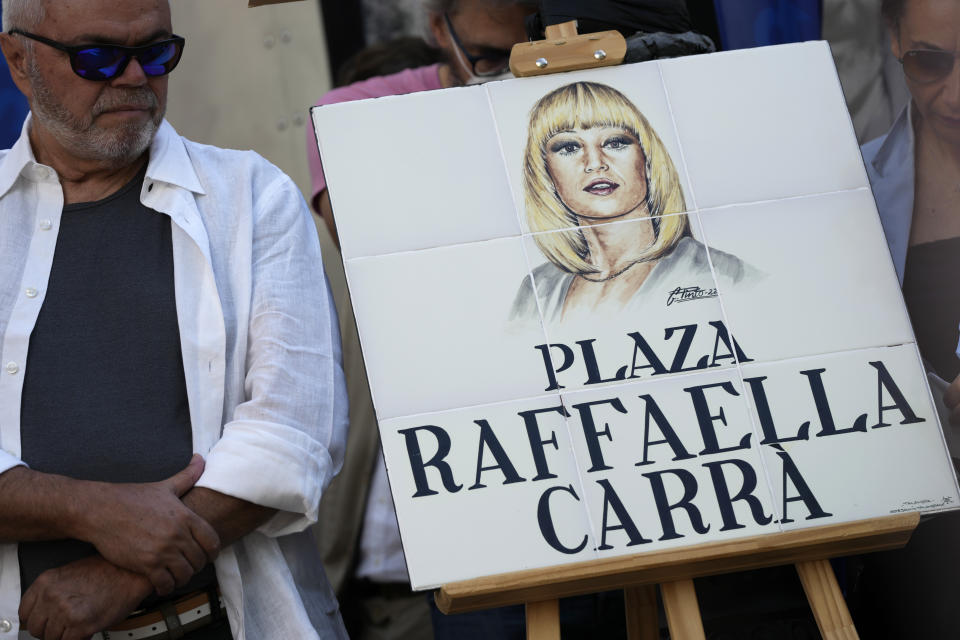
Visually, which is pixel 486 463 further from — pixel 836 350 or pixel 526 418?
pixel 836 350

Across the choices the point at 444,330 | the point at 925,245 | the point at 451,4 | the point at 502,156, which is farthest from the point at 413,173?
the point at 925,245

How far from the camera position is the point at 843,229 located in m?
1.66

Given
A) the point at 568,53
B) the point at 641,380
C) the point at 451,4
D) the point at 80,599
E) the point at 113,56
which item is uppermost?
the point at 451,4

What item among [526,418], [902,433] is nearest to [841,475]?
[902,433]

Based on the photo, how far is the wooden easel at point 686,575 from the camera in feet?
4.80

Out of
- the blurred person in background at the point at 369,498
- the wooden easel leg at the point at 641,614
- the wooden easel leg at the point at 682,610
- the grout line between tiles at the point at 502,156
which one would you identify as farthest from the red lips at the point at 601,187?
the blurred person in background at the point at 369,498

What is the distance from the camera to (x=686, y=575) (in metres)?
1.53

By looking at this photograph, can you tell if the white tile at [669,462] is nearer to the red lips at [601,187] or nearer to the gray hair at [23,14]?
the red lips at [601,187]

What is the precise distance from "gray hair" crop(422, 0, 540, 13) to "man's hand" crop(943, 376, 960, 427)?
1.10 m

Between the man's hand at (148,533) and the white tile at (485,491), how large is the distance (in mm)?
313

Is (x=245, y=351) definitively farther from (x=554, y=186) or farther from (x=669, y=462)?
(x=669, y=462)

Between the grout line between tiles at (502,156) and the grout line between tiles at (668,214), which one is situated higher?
the grout line between tiles at (502,156)
